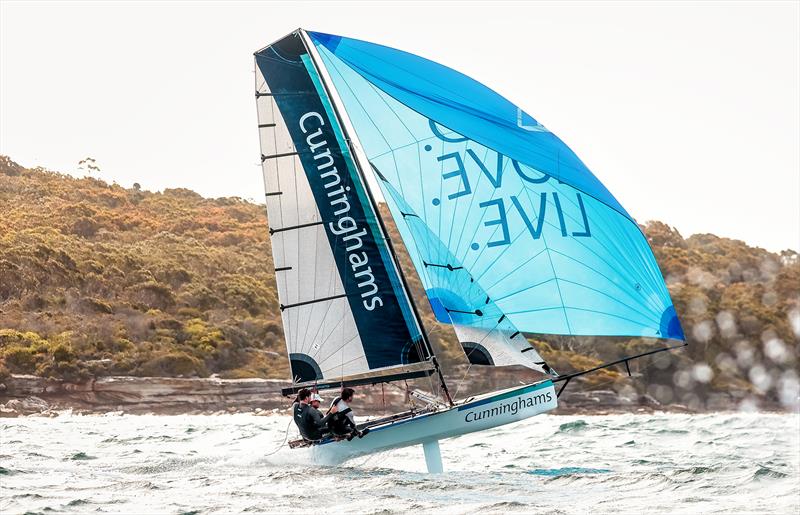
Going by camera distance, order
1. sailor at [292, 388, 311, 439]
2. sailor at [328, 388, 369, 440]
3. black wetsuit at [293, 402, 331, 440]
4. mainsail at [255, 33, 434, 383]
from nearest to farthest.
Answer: sailor at [328, 388, 369, 440] → black wetsuit at [293, 402, 331, 440] → sailor at [292, 388, 311, 439] → mainsail at [255, 33, 434, 383]

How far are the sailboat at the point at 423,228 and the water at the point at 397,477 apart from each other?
1135 mm

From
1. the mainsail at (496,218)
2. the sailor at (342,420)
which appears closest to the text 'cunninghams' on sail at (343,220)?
the mainsail at (496,218)

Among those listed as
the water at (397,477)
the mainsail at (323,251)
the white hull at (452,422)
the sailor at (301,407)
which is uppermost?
the mainsail at (323,251)

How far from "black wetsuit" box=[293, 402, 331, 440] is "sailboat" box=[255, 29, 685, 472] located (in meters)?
0.16

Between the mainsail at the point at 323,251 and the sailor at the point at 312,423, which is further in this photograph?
the mainsail at the point at 323,251

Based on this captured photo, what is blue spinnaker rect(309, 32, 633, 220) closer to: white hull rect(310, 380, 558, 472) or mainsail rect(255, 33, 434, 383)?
mainsail rect(255, 33, 434, 383)

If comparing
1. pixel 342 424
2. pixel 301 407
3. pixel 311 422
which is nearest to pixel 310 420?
pixel 311 422

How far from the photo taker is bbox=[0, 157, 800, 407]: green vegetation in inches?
1395

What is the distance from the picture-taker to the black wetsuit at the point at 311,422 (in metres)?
13.6

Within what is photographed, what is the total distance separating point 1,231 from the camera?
43531mm

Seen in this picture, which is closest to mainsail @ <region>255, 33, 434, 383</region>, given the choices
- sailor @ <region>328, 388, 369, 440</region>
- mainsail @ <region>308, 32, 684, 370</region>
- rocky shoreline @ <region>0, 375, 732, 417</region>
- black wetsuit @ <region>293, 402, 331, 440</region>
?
mainsail @ <region>308, 32, 684, 370</region>

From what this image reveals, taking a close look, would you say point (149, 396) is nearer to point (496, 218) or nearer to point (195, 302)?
point (195, 302)

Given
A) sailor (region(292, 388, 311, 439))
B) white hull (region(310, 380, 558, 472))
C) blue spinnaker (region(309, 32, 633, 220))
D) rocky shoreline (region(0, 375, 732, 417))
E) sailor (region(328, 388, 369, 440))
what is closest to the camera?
white hull (region(310, 380, 558, 472))

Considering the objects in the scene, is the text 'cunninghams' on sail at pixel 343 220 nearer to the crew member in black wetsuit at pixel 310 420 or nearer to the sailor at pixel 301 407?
the sailor at pixel 301 407
